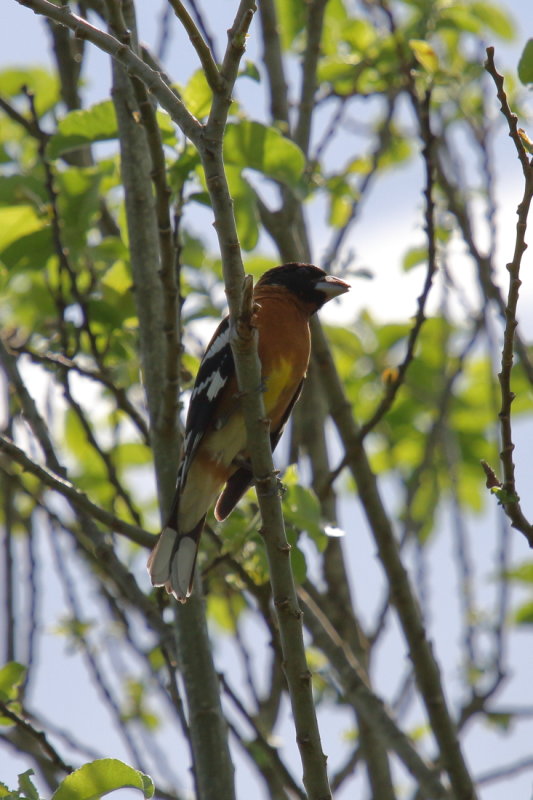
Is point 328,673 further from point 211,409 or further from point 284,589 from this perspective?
point 284,589

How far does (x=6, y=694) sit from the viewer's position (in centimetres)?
363

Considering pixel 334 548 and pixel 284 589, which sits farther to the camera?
pixel 334 548

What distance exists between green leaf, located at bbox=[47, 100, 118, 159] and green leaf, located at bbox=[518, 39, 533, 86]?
1695 mm

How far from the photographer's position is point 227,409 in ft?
16.0

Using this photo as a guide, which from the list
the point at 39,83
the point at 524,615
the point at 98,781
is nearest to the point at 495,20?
the point at 39,83

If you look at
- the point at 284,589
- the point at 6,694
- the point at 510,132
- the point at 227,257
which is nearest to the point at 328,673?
the point at 6,694

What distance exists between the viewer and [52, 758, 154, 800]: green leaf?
8.31 feet

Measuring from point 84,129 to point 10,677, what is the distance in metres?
2.08

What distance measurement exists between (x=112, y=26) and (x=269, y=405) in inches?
→ 75.5

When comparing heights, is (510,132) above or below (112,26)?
below

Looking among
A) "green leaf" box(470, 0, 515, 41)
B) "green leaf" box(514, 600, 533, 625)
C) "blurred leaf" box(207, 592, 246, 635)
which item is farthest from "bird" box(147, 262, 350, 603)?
"green leaf" box(470, 0, 515, 41)

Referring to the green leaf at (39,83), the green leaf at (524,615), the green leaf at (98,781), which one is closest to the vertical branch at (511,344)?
the green leaf at (98,781)

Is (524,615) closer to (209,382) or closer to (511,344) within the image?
(209,382)

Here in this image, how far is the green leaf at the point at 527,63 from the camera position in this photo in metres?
3.21
